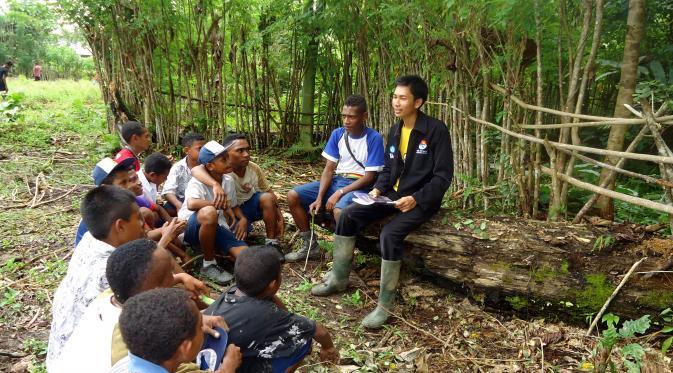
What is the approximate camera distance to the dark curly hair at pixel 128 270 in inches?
72.8

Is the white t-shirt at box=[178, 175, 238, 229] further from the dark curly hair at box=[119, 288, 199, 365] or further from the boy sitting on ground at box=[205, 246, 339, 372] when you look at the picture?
the dark curly hair at box=[119, 288, 199, 365]

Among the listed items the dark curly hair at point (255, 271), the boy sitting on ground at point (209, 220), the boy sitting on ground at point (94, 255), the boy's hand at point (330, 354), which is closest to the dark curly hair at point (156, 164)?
the boy sitting on ground at point (209, 220)

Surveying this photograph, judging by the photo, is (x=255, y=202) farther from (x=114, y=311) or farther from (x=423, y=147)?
(x=114, y=311)

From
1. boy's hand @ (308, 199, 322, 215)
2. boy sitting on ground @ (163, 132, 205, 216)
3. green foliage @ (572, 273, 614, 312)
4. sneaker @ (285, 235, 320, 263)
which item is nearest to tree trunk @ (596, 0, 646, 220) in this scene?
green foliage @ (572, 273, 614, 312)

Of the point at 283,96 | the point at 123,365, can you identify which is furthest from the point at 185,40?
the point at 123,365

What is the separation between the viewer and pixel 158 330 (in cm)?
148

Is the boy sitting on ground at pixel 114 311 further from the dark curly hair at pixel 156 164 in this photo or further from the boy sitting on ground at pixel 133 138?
the boy sitting on ground at pixel 133 138

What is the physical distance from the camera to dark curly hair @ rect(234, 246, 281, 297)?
2.26 metres

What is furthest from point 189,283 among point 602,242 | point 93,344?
point 602,242

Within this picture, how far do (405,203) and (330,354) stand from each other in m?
1.25

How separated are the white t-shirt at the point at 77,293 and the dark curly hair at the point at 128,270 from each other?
1.45 ft

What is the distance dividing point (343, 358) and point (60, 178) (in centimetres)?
533

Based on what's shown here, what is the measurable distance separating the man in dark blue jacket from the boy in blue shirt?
1.22 ft

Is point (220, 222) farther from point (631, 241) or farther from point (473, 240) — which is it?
point (631, 241)
